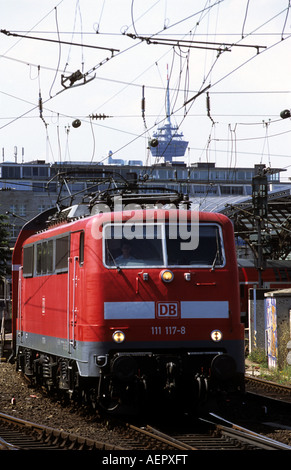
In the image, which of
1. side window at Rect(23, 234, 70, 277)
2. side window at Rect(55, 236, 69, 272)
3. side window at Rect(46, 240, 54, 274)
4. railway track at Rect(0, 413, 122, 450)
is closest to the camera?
railway track at Rect(0, 413, 122, 450)

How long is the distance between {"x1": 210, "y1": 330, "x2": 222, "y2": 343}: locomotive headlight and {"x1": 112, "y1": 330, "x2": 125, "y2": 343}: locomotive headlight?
137 centimetres

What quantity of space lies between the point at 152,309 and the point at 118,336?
26.0 inches

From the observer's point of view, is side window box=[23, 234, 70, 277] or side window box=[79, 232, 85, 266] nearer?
side window box=[79, 232, 85, 266]

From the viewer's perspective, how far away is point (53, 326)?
15234 mm

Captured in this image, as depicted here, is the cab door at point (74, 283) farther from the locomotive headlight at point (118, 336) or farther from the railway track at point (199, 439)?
the railway track at point (199, 439)

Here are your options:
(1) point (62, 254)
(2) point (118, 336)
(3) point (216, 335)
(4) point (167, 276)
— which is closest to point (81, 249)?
(1) point (62, 254)

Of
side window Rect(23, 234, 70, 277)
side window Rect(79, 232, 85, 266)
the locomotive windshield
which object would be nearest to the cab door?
side window Rect(79, 232, 85, 266)

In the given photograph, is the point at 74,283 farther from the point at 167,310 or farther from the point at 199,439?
the point at 199,439

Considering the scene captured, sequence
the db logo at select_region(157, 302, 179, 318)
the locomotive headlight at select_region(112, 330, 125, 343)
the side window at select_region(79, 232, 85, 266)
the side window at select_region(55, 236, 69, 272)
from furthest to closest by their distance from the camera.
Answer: the side window at select_region(55, 236, 69, 272), the side window at select_region(79, 232, 85, 266), the db logo at select_region(157, 302, 179, 318), the locomotive headlight at select_region(112, 330, 125, 343)

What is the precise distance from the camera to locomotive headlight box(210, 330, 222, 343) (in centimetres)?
1273

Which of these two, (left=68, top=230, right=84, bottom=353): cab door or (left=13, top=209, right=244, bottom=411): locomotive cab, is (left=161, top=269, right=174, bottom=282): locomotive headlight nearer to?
(left=13, top=209, right=244, bottom=411): locomotive cab

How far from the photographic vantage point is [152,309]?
12.7 meters
